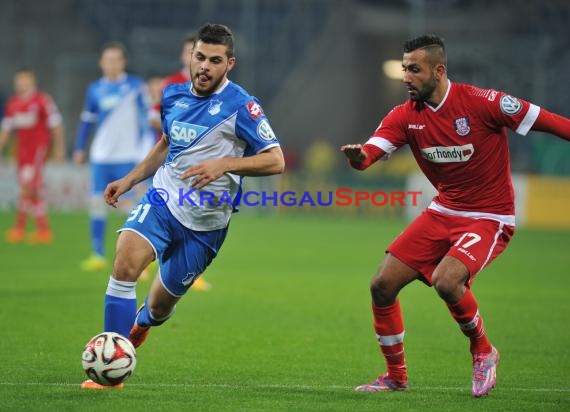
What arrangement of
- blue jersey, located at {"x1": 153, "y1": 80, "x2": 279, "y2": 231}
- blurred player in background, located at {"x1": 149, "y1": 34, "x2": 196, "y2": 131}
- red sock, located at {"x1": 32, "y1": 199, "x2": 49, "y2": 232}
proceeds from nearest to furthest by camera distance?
1. blue jersey, located at {"x1": 153, "y1": 80, "x2": 279, "y2": 231}
2. blurred player in background, located at {"x1": 149, "y1": 34, "x2": 196, "y2": 131}
3. red sock, located at {"x1": 32, "y1": 199, "x2": 49, "y2": 232}

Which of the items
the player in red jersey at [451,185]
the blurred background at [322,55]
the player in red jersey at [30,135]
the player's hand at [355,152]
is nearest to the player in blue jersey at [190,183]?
the player's hand at [355,152]

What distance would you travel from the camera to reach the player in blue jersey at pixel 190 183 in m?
6.40

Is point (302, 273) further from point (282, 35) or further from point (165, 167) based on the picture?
point (282, 35)

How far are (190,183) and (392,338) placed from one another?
168 cm

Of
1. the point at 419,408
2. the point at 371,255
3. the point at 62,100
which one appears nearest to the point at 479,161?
the point at 419,408

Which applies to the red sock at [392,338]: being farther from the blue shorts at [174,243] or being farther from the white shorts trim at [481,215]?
the blue shorts at [174,243]

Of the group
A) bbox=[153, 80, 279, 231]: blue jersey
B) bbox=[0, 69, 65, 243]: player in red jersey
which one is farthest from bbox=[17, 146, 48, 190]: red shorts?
bbox=[153, 80, 279, 231]: blue jersey

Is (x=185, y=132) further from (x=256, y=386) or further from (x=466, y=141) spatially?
(x=466, y=141)

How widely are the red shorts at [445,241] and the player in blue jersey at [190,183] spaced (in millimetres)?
1042

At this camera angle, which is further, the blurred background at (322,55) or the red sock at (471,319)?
the blurred background at (322,55)

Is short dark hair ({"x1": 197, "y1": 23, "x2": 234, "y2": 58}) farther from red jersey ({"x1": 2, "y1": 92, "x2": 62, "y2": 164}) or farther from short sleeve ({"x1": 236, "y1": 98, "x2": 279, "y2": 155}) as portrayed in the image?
red jersey ({"x1": 2, "y1": 92, "x2": 62, "y2": 164})

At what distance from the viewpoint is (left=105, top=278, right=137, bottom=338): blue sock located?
20.9ft

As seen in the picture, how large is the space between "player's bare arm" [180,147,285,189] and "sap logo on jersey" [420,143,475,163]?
1054mm

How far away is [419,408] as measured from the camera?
19.9 feet
